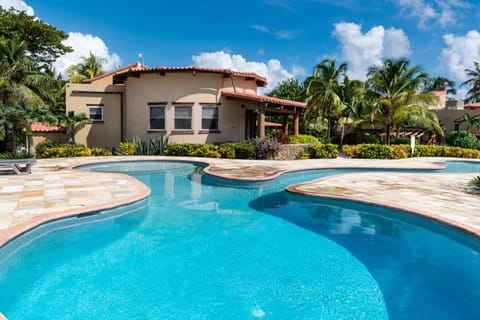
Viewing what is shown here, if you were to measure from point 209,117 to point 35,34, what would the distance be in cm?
1701

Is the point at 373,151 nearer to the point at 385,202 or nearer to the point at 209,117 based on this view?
the point at 209,117

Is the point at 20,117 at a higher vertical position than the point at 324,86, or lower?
lower

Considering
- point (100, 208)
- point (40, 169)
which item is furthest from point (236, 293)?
point (40, 169)

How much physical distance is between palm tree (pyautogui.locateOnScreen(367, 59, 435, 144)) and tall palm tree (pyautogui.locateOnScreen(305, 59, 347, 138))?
3.72 metres

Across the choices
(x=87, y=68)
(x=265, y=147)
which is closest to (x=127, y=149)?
(x=265, y=147)

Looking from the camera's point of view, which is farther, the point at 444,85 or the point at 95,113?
the point at 444,85

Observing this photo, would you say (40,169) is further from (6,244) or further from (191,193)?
(6,244)

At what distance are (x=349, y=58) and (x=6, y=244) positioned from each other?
96.0ft

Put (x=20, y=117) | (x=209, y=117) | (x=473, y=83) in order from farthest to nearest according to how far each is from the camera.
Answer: (x=473, y=83) → (x=209, y=117) → (x=20, y=117)

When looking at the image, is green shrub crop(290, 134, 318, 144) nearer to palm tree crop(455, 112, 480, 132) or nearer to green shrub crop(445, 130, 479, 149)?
green shrub crop(445, 130, 479, 149)

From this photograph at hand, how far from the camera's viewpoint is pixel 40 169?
1253 cm

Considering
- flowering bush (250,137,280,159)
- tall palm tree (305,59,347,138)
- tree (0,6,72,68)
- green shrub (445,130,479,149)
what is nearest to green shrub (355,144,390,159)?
tall palm tree (305,59,347,138)

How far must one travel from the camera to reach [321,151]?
19844mm

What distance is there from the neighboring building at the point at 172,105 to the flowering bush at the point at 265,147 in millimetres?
1141
